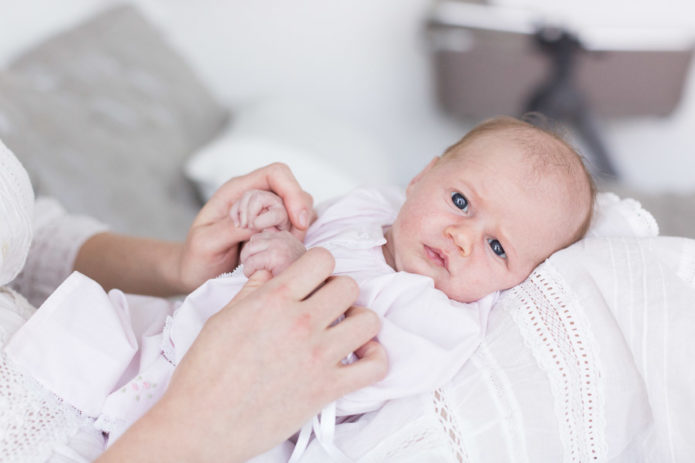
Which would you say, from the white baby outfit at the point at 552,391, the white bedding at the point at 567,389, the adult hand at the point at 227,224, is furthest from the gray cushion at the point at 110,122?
the white bedding at the point at 567,389

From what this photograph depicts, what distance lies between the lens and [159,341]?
88cm

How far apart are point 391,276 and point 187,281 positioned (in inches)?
14.1

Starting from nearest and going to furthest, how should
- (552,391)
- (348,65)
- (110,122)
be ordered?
(552,391)
(110,122)
(348,65)

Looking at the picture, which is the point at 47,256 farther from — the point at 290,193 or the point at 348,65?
the point at 348,65

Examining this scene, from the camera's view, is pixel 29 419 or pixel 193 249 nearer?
pixel 29 419

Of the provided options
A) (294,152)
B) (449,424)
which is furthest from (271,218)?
(294,152)

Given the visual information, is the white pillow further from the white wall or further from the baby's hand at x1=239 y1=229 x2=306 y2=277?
the baby's hand at x1=239 y1=229 x2=306 y2=277

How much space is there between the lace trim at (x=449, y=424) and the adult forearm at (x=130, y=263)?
0.50 metres

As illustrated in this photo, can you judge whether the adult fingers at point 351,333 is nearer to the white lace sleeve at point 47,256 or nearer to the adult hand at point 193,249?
the adult hand at point 193,249

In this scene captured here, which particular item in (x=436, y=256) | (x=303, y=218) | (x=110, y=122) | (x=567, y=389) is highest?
(x=110, y=122)

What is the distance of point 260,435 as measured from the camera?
688mm

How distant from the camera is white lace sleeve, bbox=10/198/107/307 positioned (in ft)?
3.77

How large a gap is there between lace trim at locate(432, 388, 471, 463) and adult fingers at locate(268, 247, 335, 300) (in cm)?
20

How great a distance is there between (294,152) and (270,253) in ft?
3.43
